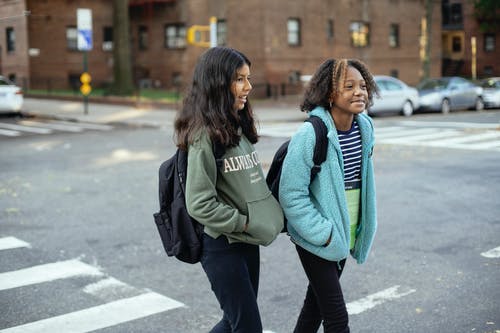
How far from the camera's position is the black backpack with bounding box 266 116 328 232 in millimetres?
3539

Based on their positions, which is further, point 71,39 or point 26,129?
point 71,39

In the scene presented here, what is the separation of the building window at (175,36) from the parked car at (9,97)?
13014mm

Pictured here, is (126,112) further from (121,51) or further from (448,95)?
(448,95)

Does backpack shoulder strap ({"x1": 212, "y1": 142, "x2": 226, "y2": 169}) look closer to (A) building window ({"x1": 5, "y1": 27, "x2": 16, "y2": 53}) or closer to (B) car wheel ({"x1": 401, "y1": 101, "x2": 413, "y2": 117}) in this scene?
(B) car wheel ({"x1": 401, "y1": 101, "x2": 413, "y2": 117})

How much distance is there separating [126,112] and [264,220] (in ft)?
81.0

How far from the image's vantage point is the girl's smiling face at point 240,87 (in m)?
3.35

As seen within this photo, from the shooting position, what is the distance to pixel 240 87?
3350 mm

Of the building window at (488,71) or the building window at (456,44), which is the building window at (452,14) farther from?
the building window at (488,71)

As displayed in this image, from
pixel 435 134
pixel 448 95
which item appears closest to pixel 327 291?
pixel 435 134

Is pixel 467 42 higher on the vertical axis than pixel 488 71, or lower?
higher

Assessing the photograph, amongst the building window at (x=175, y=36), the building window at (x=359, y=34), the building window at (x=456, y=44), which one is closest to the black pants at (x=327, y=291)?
the building window at (x=175, y=36)

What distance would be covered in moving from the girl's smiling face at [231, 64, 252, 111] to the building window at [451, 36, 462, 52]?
5634 centimetres

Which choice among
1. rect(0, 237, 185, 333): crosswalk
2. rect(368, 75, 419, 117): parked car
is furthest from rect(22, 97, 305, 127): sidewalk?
rect(0, 237, 185, 333): crosswalk

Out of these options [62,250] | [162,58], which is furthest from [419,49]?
[62,250]
